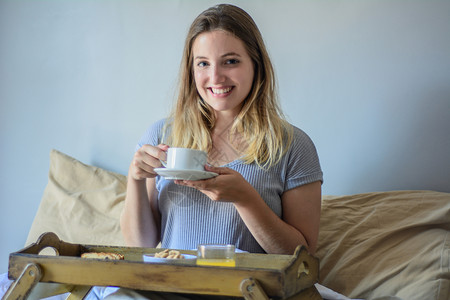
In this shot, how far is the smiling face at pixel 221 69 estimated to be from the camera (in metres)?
1.42

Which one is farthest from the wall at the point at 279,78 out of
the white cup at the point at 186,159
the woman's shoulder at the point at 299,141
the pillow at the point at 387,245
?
the white cup at the point at 186,159

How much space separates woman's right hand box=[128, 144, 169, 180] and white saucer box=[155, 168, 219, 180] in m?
0.11

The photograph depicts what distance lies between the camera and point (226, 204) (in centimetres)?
140

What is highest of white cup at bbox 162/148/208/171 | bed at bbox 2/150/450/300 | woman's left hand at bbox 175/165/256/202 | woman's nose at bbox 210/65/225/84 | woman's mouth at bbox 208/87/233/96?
woman's nose at bbox 210/65/225/84

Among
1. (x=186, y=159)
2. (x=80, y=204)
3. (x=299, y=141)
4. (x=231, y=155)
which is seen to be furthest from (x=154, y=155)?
(x=80, y=204)

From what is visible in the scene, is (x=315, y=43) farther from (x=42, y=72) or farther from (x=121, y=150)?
(x=42, y=72)

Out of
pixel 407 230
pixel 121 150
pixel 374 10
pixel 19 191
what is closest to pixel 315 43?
pixel 374 10

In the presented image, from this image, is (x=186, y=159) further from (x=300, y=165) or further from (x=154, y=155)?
(x=300, y=165)

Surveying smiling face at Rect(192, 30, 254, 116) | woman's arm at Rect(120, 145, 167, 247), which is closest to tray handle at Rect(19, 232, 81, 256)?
woman's arm at Rect(120, 145, 167, 247)

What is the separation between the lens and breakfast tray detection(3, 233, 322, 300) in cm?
86

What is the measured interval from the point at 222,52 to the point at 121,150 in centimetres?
85

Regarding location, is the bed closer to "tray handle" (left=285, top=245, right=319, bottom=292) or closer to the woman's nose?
"tray handle" (left=285, top=245, right=319, bottom=292)

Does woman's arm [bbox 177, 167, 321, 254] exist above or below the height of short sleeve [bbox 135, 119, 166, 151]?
below

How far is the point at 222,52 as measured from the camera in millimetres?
1422
